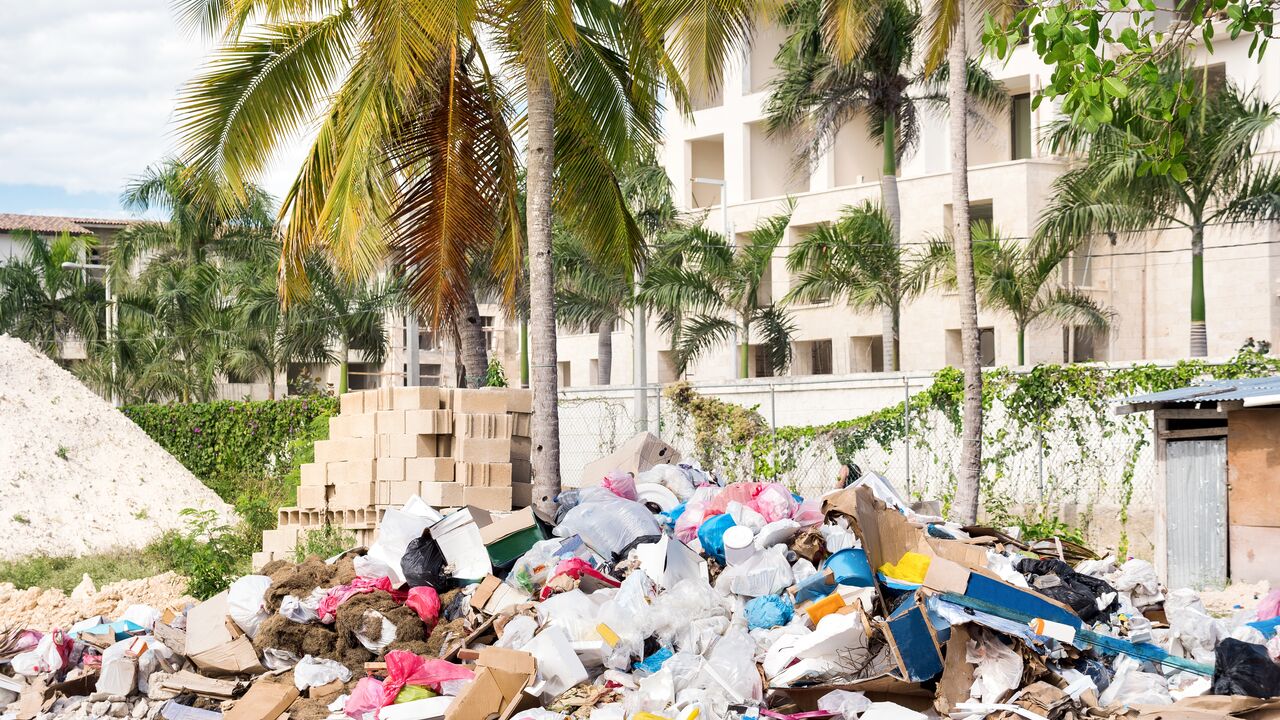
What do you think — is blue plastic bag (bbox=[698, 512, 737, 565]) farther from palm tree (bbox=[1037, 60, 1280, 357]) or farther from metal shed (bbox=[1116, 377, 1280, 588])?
palm tree (bbox=[1037, 60, 1280, 357])

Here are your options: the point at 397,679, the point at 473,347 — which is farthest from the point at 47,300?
the point at 397,679

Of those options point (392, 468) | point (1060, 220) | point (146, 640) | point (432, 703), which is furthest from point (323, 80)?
point (1060, 220)

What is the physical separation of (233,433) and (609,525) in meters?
18.0

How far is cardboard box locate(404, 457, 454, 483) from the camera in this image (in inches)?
419

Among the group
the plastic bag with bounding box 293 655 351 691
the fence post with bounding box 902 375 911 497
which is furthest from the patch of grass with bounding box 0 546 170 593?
the fence post with bounding box 902 375 911 497

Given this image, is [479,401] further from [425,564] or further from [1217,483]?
[1217,483]

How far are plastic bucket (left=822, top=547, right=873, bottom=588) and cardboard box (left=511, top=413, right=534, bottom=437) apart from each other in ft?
13.1

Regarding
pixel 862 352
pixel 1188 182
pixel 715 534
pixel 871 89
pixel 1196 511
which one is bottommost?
pixel 1196 511

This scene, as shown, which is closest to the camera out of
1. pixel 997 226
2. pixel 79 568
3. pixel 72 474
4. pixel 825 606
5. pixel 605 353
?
pixel 825 606

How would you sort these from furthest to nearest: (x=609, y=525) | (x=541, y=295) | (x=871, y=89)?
(x=871, y=89) → (x=541, y=295) → (x=609, y=525)

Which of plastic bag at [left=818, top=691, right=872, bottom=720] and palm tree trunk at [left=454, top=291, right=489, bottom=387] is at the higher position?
palm tree trunk at [left=454, top=291, right=489, bottom=387]

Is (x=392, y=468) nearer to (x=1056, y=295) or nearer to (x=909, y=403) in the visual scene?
(x=909, y=403)

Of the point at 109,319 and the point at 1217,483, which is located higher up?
the point at 109,319

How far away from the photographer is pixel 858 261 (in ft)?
74.7
